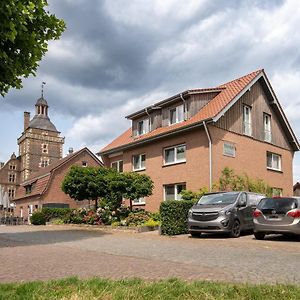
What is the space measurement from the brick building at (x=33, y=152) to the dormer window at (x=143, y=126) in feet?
198

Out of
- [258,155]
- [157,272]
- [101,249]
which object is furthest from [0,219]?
[157,272]

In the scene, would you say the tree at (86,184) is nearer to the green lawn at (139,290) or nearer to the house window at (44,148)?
the green lawn at (139,290)

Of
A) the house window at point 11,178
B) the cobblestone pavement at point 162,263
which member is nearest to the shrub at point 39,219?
the cobblestone pavement at point 162,263

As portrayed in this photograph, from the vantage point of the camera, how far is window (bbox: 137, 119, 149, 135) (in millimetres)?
29438

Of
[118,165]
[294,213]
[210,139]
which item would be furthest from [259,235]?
[118,165]

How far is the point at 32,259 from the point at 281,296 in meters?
6.32

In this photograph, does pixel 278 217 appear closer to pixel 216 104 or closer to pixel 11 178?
pixel 216 104

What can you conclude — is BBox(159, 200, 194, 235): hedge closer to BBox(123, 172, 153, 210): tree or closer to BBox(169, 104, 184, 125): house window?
BBox(123, 172, 153, 210): tree

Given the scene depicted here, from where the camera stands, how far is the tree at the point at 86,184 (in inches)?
1001

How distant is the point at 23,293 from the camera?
5324 millimetres

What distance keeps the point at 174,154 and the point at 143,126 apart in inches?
202

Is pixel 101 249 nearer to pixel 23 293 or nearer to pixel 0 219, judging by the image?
pixel 23 293

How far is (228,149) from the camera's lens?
24.5 m

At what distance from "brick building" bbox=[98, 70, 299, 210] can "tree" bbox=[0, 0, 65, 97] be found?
1647cm
